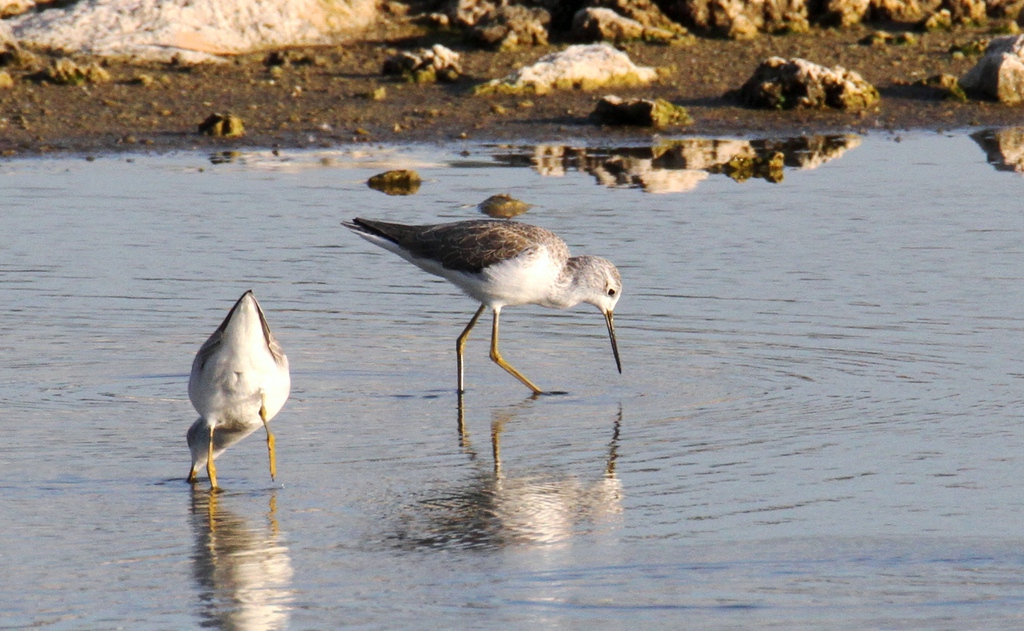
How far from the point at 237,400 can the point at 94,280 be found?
4146mm

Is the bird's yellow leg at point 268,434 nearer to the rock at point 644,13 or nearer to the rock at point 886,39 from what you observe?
the rock at point 644,13

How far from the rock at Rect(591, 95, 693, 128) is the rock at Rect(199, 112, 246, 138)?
385cm

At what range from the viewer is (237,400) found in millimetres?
6906

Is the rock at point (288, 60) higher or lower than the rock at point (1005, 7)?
lower

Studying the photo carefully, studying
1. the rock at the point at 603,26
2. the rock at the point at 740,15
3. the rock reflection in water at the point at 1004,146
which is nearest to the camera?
the rock reflection in water at the point at 1004,146

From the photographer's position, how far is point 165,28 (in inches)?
722

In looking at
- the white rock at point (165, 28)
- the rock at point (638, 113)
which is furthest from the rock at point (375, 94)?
the rock at point (638, 113)

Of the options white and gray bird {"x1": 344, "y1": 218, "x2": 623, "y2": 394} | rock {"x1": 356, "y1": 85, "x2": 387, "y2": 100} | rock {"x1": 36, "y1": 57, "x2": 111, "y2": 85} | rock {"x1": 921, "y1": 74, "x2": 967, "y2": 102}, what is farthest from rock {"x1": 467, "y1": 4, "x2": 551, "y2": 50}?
white and gray bird {"x1": 344, "y1": 218, "x2": 623, "y2": 394}

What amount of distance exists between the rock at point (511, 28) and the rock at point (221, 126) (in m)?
A: 4.26

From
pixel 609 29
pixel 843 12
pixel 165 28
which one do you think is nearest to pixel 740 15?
pixel 843 12

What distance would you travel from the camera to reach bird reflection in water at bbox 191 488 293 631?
5.48m

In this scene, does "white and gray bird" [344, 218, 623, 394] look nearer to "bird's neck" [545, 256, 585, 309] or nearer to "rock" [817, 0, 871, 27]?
"bird's neck" [545, 256, 585, 309]

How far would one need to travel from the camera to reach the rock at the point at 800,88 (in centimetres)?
1780

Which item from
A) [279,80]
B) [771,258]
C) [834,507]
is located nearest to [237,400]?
[834,507]
